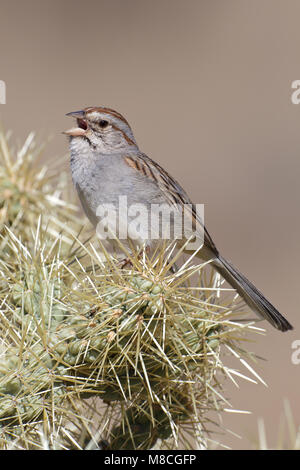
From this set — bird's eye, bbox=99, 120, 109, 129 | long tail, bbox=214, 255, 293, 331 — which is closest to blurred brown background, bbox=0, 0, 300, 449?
long tail, bbox=214, 255, 293, 331

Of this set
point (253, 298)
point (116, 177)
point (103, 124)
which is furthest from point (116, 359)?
point (103, 124)

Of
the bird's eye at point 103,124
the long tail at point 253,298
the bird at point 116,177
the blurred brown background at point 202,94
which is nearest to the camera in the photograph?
the long tail at point 253,298

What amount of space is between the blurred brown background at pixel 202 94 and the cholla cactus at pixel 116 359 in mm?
6238

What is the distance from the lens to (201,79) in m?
13.9

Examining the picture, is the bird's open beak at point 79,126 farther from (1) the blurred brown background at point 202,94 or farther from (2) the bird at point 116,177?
(1) the blurred brown background at point 202,94

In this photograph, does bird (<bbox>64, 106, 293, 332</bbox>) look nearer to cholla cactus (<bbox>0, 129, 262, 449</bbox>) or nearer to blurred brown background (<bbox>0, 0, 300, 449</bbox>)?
cholla cactus (<bbox>0, 129, 262, 449</bbox>)

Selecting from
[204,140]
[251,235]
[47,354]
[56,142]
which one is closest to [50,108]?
[56,142]

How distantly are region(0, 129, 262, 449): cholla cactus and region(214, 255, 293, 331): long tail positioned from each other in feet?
2.78

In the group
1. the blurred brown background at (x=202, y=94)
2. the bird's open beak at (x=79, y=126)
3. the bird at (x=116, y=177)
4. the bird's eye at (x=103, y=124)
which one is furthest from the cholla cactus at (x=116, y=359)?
the blurred brown background at (x=202, y=94)

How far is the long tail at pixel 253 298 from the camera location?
3730 millimetres

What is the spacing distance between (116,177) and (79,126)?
480 millimetres

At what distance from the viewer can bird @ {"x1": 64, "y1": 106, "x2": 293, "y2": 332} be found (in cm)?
419

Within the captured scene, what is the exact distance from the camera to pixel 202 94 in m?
13.6
